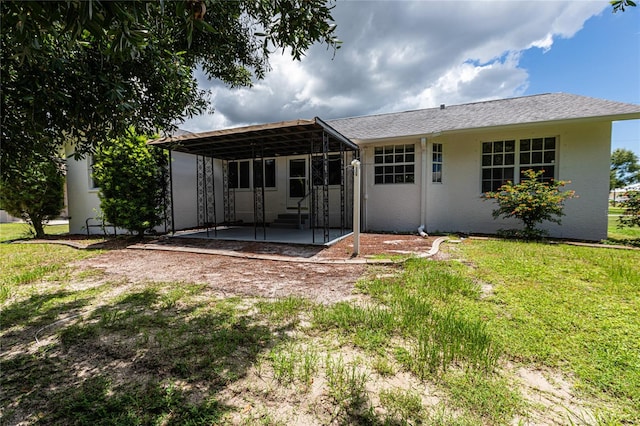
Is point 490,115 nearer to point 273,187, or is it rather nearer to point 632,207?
point 632,207

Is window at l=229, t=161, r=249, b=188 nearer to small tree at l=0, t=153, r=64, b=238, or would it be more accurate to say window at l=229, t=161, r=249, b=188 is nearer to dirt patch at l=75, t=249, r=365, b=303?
small tree at l=0, t=153, r=64, b=238

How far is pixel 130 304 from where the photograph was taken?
138 inches

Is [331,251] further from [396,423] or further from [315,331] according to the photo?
[396,423]

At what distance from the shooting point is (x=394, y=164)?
991cm

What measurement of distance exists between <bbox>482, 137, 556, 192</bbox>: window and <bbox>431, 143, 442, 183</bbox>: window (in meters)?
1.36

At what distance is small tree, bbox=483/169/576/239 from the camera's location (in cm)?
744

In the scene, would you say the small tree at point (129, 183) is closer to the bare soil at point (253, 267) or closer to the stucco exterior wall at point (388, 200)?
the bare soil at point (253, 267)

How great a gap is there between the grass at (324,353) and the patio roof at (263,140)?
3387mm

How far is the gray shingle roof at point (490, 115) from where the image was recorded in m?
7.46

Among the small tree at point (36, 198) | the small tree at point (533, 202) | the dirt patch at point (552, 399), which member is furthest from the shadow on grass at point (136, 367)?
the small tree at point (36, 198)

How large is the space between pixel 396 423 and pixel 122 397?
6.00 ft

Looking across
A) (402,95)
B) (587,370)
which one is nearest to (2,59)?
(587,370)

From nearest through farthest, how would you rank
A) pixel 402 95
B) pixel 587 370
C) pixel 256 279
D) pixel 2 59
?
1. pixel 587 370
2. pixel 2 59
3. pixel 256 279
4. pixel 402 95

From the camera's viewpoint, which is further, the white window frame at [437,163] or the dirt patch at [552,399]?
the white window frame at [437,163]
